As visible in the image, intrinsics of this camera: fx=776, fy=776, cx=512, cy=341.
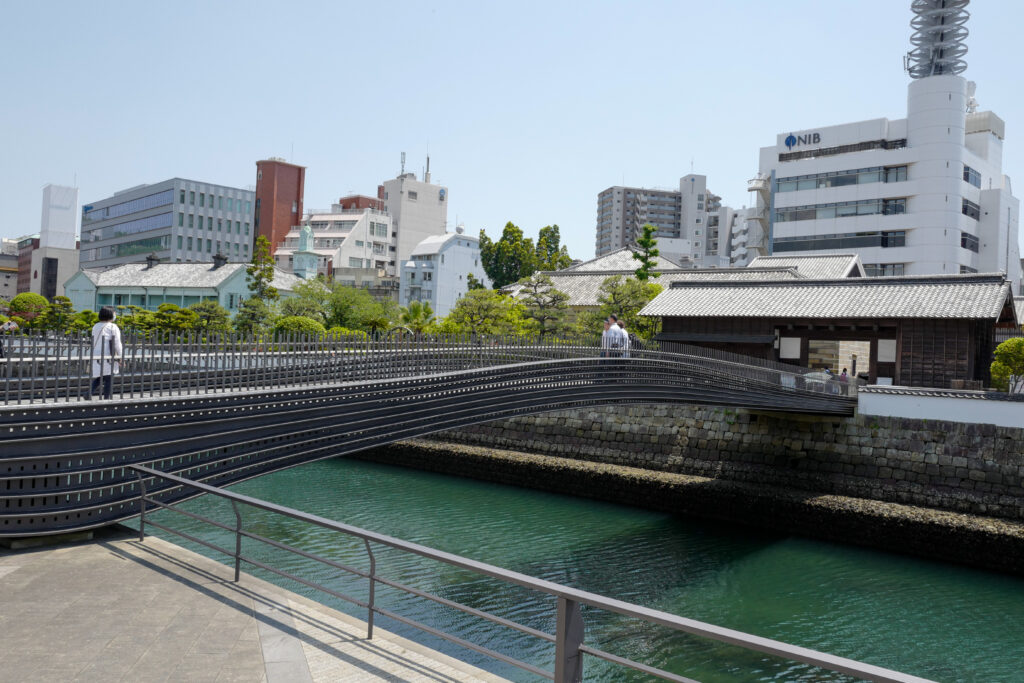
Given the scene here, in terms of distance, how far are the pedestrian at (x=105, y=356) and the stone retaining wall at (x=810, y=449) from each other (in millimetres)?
16879

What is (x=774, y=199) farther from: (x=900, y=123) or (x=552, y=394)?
(x=552, y=394)

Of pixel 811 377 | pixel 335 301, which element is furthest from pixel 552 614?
pixel 335 301

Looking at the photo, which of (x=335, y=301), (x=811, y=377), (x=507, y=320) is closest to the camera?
(x=811, y=377)

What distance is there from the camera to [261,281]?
46.8m

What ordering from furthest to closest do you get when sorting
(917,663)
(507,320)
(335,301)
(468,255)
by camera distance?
(468,255) → (335,301) → (507,320) → (917,663)

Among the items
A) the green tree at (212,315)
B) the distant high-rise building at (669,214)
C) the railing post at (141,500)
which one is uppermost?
the distant high-rise building at (669,214)

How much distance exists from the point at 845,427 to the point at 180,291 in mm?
42171

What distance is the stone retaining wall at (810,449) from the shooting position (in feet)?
60.7

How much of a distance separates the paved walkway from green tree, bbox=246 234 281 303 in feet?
129

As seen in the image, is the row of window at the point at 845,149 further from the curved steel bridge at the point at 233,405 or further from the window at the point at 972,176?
the curved steel bridge at the point at 233,405

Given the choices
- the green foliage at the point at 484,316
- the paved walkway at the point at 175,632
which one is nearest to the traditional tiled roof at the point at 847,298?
the green foliage at the point at 484,316

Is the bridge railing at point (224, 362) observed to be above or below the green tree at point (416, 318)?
below

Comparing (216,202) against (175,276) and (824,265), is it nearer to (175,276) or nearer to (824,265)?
(175,276)

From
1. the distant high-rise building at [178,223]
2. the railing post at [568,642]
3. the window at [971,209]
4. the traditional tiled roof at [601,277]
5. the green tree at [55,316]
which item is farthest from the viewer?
the distant high-rise building at [178,223]
